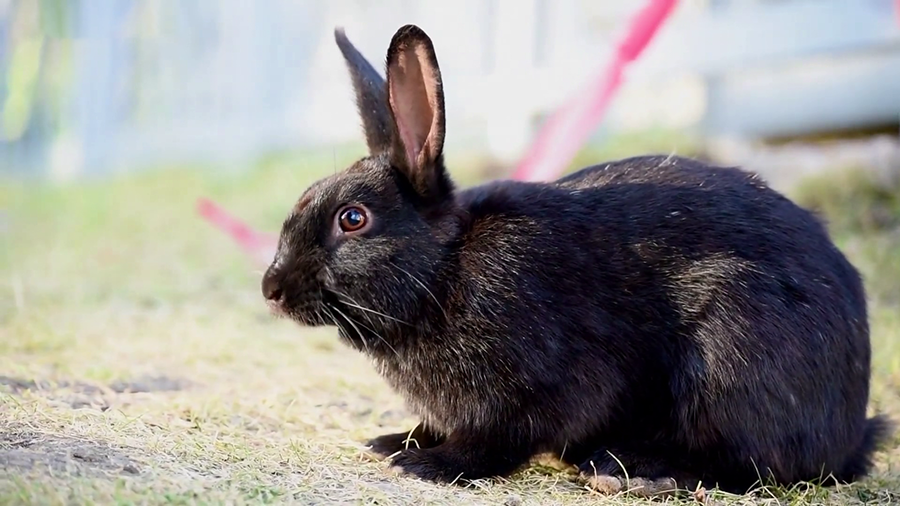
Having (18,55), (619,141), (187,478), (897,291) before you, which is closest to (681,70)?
(619,141)

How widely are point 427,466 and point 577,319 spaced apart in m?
0.64

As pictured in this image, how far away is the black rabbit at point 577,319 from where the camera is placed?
119 inches

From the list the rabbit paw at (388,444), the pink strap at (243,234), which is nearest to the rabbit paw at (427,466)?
the rabbit paw at (388,444)

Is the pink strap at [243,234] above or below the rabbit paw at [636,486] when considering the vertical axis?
above

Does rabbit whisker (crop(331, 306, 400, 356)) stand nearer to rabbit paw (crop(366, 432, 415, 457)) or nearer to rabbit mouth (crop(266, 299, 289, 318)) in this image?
rabbit mouth (crop(266, 299, 289, 318))

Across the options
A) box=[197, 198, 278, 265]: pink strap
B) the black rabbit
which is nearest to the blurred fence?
box=[197, 198, 278, 265]: pink strap

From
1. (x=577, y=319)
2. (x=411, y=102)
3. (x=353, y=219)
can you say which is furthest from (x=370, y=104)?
(x=577, y=319)

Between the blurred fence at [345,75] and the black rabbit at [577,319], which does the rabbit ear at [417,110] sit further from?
the blurred fence at [345,75]

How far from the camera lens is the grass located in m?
2.48

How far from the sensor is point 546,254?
3.13 metres

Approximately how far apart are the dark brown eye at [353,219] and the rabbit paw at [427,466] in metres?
0.71

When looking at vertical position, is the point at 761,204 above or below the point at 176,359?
above

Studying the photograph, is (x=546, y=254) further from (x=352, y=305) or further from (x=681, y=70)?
(x=681, y=70)

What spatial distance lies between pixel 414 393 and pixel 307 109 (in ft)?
28.0
